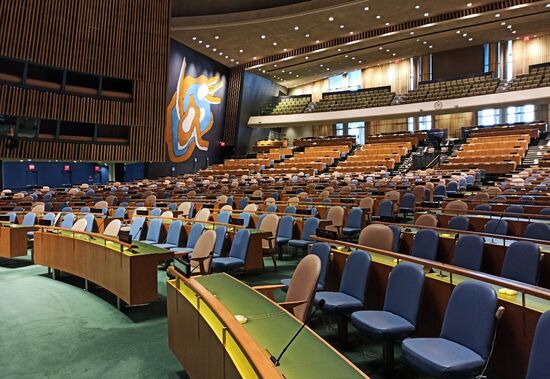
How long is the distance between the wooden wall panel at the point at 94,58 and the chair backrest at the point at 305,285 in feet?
45.9

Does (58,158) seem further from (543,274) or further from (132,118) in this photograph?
(543,274)

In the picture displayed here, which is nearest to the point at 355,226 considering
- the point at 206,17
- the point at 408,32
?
the point at 206,17

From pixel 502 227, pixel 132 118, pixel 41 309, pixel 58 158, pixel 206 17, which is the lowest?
pixel 41 309

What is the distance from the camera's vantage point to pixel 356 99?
24.8 m

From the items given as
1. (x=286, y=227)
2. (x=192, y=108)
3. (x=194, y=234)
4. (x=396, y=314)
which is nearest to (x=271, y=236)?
(x=286, y=227)

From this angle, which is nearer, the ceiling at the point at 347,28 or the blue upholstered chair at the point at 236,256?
the blue upholstered chair at the point at 236,256

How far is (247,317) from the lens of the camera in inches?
88.4

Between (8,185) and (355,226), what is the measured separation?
15.9 metres

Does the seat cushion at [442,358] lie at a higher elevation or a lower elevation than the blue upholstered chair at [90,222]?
lower

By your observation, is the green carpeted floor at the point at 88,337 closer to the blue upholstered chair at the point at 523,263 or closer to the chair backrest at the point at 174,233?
the chair backrest at the point at 174,233

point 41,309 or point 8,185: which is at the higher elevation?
point 8,185

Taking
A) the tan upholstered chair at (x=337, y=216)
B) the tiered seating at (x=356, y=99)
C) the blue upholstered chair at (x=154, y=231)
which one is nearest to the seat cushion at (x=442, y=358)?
the tan upholstered chair at (x=337, y=216)

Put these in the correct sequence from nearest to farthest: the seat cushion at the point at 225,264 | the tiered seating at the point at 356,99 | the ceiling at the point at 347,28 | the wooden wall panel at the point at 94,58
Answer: the seat cushion at the point at 225,264
the wooden wall panel at the point at 94,58
the ceiling at the point at 347,28
the tiered seating at the point at 356,99

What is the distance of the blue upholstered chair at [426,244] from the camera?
4.12m
